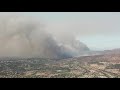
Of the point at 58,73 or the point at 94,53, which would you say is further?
the point at 94,53

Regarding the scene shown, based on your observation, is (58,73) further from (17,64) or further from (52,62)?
(17,64)
